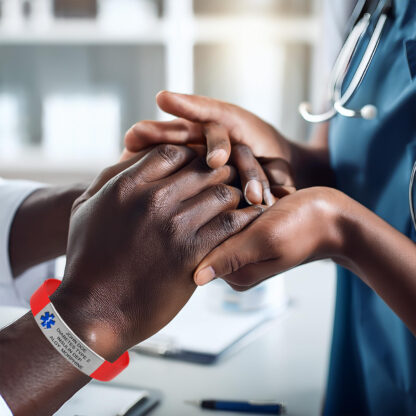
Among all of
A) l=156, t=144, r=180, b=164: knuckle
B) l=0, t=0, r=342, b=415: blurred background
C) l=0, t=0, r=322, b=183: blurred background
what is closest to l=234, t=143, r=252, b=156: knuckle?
l=156, t=144, r=180, b=164: knuckle

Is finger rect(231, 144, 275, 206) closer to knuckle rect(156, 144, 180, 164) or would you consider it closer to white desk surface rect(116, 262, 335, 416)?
knuckle rect(156, 144, 180, 164)

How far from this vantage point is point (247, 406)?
660mm

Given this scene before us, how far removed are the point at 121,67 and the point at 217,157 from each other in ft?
6.22

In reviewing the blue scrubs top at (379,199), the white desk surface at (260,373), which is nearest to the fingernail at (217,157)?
the blue scrubs top at (379,199)

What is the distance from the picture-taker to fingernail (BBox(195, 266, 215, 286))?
52 cm

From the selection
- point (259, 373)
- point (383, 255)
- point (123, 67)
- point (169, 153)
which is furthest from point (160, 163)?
point (123, 67)

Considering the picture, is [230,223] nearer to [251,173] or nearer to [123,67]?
[251,173]

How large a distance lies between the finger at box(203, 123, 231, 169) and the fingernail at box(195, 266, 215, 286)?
0.13m

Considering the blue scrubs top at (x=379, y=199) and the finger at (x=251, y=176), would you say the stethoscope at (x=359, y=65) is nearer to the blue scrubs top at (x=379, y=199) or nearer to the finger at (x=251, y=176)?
the blue scrubs top at (x=379, y=199)

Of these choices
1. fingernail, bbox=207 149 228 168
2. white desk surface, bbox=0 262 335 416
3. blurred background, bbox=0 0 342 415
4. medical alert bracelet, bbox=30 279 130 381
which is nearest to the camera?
medical alert bracelet, bbox=30 279 130 381

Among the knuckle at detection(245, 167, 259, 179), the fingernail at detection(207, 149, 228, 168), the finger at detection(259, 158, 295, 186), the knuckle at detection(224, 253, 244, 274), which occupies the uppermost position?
the fingernail at detection(207, 149, 228, 168)

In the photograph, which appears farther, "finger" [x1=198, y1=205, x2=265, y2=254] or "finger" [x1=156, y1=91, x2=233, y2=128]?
"finger" [x1=156, y1=91, x2=233, y2=128]

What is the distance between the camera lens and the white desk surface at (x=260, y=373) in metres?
0.70

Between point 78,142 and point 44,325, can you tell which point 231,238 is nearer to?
point 44,325
